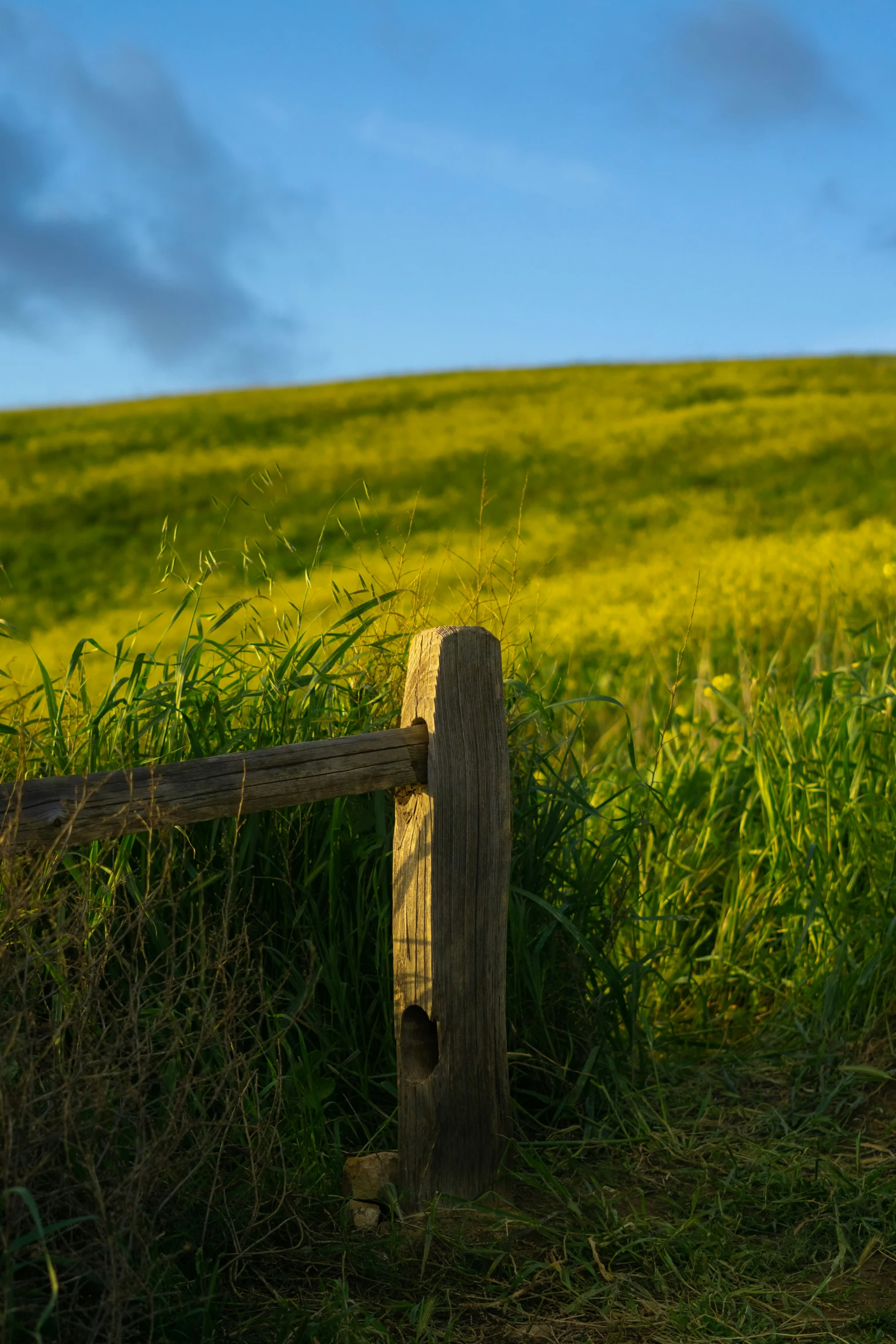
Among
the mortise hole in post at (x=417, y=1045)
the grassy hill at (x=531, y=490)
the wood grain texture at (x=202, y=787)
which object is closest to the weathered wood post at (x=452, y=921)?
the mortise hole in post at (x=417, y=1045)

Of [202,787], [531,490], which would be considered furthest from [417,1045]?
[531,490]

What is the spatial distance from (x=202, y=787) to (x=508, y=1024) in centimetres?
136

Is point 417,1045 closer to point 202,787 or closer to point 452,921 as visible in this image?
point 452,921

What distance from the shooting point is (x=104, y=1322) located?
81.0 inches

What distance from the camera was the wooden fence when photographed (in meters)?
3.00

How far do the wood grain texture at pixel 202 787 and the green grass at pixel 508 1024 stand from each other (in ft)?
0.38

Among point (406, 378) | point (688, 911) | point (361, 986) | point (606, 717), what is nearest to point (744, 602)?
point (606, 717)

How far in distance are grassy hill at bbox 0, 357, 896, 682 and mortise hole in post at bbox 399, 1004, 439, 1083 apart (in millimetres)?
3821

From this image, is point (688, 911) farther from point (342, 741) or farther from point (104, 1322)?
point (104, 1322)

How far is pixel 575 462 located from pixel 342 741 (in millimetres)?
18474

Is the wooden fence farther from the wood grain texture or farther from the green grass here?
the green grass

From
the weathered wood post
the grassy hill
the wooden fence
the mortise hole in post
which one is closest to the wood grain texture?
the wooden fence

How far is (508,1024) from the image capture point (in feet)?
11.5

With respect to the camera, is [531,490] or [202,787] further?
[531,490]
